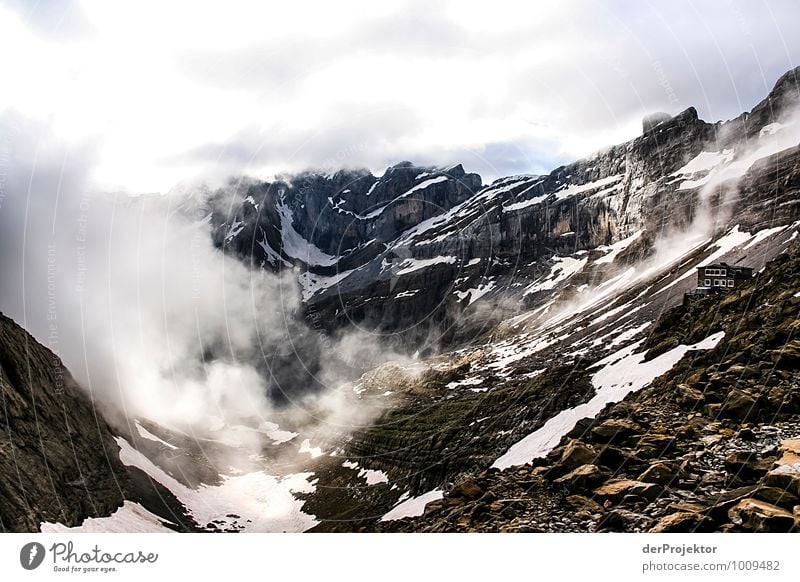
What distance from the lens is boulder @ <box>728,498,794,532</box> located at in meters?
15.8

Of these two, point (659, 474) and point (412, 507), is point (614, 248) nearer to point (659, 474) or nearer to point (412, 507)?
point (412, 507)

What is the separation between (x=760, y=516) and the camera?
1612 centimetres

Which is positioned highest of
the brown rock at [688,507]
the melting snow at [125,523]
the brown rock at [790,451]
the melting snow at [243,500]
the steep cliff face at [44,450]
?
the brown rock at [790,451]

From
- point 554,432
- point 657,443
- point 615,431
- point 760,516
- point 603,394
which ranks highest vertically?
point 760,516

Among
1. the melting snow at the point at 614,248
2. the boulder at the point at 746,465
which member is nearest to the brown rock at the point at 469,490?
the boulder at the point at 746,465

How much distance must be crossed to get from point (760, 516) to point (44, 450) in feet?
165

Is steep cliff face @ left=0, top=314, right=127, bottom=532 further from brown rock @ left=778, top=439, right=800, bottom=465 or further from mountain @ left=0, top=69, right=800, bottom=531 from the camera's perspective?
brown rock @ left=778, top=439, right=800, bottom=465

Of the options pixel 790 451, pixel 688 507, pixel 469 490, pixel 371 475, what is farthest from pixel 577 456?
pixel 371 475

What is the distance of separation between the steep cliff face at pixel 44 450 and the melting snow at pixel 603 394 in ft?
106

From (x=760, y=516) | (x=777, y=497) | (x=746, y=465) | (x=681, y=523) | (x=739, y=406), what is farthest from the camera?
(x=739, y=406)

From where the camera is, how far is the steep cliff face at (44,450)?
1414 inches

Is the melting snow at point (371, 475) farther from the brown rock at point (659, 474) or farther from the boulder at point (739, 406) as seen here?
the brown rock at point (659, 474)

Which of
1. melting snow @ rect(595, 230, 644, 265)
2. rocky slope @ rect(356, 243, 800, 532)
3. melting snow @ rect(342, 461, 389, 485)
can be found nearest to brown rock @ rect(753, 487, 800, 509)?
rocky slope @ rect(356, 243, 800, 532)
